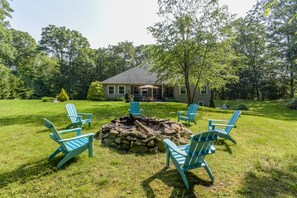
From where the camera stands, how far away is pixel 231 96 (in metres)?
30.8

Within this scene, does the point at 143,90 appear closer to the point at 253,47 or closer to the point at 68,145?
the point at 253,47

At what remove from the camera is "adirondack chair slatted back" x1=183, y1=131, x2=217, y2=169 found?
2771 mm

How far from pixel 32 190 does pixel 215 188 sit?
293 centimetres

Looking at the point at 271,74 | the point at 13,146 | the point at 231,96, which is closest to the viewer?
the point at 13,146

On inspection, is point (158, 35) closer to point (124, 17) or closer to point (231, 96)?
point (124, 17)

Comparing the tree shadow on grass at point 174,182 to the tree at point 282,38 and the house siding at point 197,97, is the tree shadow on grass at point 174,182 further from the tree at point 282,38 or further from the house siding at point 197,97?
the tree at point 282,38

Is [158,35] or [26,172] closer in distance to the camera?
[26,172]

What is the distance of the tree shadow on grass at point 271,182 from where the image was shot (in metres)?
2.86

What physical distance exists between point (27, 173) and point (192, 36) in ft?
39.5

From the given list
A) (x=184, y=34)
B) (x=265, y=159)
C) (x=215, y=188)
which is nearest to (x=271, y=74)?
(x=184, y=34)

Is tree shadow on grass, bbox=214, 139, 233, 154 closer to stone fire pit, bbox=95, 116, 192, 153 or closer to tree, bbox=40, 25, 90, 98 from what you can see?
stone fire pit, bbox=95, 116, 192, 153

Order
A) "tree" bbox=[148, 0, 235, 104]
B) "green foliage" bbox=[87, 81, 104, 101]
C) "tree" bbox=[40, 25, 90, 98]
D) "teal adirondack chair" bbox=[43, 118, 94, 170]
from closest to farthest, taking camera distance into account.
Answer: "teal adirondack chair" bbox=[43, 118, 94, 170]
"tree" bbox=[148, 0, 235, 104]
"green foliage" bbox=[87, 81, 104, 101]
"tree" bbox=[40, 25, 90, 98]

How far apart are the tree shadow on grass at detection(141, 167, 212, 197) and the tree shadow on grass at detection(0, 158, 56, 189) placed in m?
1.87

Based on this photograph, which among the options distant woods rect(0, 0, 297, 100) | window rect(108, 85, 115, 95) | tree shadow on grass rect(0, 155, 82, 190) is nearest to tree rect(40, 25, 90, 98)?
distant woods rect(0, 0, 297, 100)
